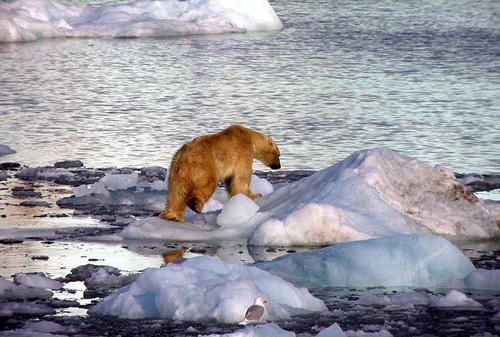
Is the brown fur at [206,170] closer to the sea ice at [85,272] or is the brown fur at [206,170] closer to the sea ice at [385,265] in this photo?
the sea ice at [85,272]

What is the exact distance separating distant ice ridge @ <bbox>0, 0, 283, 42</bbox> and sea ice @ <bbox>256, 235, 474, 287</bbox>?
26323 millimetres

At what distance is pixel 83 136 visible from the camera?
63.4 feet

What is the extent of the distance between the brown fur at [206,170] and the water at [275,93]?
3921 millimetres

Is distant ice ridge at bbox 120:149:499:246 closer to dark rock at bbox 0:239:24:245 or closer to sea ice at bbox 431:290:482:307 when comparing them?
dark rock at bbox 0:239:24:245

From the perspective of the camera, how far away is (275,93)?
2575 centimetres

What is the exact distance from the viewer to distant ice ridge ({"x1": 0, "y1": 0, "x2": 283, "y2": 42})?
35750 mm

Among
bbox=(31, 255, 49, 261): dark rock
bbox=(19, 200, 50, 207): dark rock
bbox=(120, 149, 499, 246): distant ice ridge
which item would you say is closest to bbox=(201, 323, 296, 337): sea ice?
bbox=(31, 255, 49, 261): dark rock

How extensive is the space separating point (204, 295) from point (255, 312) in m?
0.44

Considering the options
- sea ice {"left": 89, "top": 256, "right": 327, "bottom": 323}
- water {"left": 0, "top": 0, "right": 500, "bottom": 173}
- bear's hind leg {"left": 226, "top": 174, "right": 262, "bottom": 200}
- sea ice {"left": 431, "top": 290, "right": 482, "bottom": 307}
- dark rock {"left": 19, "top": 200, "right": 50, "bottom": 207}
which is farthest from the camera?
water {"left": 0, "top": 0, "right": 500, "bottom": 173}

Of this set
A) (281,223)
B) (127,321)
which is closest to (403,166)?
(281,223)

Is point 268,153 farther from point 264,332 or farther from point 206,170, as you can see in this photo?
point 264,332

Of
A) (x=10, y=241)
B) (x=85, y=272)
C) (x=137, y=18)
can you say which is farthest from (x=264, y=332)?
(x=137, y=18)

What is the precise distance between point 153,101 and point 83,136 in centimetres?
524

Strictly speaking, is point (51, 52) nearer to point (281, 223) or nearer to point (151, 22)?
point (151, 22)
